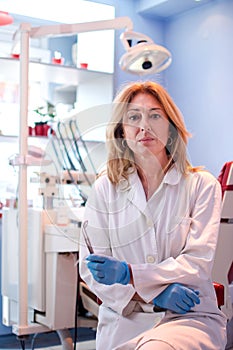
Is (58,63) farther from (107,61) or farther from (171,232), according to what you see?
(171,232)

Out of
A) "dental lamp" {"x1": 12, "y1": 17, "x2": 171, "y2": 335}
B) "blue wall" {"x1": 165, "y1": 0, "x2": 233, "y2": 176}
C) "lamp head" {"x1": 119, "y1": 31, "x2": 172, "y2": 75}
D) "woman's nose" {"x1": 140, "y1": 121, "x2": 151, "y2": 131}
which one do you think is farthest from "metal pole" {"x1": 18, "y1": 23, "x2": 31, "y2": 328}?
"blue wall" {"x1": 165, "y1": 0, "x2": 233, "y2": 176}

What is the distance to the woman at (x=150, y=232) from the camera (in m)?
1.41

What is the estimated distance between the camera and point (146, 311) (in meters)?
1.47

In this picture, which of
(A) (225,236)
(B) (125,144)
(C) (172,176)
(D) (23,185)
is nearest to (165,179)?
(C) (172,176)

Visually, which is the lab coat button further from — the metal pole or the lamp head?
the lamp head

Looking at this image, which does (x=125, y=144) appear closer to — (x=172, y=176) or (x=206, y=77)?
(x=172, y=176)

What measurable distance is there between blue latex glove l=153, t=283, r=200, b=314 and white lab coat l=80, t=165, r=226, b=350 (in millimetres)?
22

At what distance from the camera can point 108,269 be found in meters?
1.36

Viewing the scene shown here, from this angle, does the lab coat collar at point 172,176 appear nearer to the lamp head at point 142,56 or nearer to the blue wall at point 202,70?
the lamp head at point 142,56

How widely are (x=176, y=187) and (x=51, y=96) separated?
2081 mm

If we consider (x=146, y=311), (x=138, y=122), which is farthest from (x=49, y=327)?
(x=138, y=122)

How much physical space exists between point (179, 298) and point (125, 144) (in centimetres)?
44

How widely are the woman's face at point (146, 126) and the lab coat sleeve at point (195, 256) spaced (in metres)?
0.16

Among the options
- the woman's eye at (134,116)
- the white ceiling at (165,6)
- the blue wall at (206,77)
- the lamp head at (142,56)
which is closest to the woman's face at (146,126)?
the woman's eye at (134,116)
